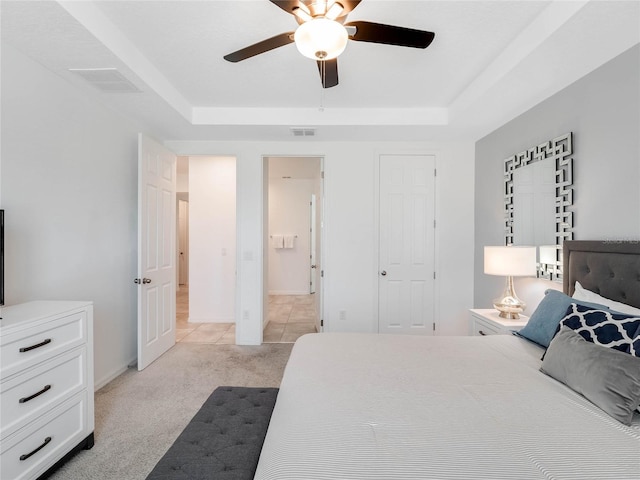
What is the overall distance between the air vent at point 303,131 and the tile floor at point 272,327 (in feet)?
8.06

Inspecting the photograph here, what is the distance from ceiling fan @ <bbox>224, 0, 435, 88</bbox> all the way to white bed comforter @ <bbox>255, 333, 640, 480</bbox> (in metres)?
1.50

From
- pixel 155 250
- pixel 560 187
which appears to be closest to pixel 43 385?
pixel 155 250

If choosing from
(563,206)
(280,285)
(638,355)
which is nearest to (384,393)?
(638,355)

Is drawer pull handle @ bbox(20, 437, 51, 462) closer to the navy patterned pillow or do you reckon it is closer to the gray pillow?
the gray pillow

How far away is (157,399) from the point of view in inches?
98.7

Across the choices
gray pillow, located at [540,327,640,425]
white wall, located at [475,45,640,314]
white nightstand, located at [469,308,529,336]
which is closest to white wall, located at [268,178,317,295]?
white nightstand, located at [469,308,529,336]

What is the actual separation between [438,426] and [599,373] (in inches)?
27.7

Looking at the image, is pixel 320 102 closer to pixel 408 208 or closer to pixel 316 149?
pixel 316 149

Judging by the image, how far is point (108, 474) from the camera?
1.72 metres

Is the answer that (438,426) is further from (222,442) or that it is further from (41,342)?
(41,342)

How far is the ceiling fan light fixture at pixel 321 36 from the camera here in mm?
1380

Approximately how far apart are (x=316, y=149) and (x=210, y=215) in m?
1.96

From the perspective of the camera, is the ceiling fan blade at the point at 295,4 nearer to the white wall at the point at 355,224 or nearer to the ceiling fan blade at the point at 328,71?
the ceiling fan blade at the point at 328,71

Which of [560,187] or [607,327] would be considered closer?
[607,327]
